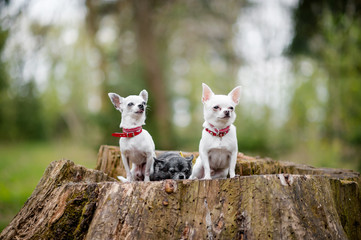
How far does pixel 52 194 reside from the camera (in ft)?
13.3

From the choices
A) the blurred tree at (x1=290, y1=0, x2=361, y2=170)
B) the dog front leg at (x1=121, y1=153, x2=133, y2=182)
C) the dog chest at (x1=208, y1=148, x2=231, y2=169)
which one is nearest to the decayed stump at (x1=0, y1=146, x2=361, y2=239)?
the dog chest at (x1=208, y1=148, x2=231, y2=169)

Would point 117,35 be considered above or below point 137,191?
above

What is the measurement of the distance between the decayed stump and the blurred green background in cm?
409

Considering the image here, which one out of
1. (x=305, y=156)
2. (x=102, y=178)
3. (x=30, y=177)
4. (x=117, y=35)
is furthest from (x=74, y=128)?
(x=102, y=178)

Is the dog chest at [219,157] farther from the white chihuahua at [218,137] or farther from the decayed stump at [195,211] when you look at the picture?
the decayed stump at [195,211]

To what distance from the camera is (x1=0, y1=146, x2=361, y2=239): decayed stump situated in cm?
348

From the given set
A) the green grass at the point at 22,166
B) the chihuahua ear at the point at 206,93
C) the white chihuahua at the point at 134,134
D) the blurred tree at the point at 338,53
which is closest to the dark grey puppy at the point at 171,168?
the white chihuahua at the point at 134,134

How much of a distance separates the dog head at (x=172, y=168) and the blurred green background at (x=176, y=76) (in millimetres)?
4324

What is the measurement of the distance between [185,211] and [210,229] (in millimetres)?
312

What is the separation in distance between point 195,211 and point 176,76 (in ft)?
69.7

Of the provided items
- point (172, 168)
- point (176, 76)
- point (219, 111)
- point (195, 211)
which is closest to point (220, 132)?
point (219, 111)

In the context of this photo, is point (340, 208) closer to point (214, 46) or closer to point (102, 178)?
point (102, 178)

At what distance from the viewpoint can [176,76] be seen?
2442 cm

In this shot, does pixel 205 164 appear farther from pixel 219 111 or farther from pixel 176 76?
pixel 176 76
